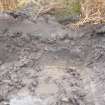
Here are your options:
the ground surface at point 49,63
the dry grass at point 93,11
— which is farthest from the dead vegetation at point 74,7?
the ground surface at point 49,63

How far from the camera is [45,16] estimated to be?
11.8 ft

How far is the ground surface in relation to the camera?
105 inches

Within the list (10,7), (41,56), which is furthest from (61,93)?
(10,7)

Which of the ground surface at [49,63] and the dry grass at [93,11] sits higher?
the dry grass at [93,11]

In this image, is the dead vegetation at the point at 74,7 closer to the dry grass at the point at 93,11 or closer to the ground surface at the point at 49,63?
the dry grass at the point at 93,11

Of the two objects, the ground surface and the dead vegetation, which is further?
the dead vegetation

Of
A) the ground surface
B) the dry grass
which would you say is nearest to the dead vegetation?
the dry grass

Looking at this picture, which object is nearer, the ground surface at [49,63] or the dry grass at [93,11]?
the ground surface at [49,63]

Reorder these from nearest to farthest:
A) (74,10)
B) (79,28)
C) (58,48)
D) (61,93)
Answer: (61,93), (58,48), (79,28), (74,10)

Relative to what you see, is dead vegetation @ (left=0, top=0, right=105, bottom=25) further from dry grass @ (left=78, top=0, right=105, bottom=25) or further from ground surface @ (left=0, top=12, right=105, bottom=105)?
ground surface @ (left=0, top=12, right=105, bottom=105)

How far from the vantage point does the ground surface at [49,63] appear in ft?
8.77

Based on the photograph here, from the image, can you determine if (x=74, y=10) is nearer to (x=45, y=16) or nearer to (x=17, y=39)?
(x=45, y=16)

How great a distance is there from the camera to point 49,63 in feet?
9.90

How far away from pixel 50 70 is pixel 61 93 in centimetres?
30
